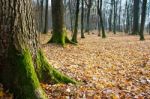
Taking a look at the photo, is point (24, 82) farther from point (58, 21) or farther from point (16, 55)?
point (58, 21)

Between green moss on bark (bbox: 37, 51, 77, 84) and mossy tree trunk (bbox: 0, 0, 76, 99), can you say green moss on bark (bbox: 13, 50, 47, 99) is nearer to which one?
mossy tree trunk (bbox: 0, 0, 76, 99)

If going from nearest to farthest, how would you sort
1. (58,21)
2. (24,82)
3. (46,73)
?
(24,82)
(46,73)
(58,21)

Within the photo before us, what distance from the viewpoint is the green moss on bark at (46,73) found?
6562 millimetres

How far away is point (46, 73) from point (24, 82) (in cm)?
127

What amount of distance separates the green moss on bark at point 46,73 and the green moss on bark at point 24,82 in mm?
827

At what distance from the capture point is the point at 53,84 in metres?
6.82

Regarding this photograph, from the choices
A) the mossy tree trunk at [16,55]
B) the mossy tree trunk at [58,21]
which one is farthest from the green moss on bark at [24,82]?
the mossy tree trunk at [58,21]

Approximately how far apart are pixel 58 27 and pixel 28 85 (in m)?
13.5

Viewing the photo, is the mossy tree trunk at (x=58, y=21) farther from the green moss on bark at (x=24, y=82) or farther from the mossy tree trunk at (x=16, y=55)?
the green moss on bark at (x=24, y=82)

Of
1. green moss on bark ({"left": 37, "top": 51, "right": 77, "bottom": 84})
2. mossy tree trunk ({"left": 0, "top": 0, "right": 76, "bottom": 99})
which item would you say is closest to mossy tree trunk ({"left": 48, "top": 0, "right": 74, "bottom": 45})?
green moss on bark ({"left": 37, "top": 51, "right": 77, "bottom": 84})

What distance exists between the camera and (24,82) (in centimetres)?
555

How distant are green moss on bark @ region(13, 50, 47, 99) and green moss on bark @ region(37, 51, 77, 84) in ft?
2.71

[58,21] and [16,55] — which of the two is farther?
[58,21]

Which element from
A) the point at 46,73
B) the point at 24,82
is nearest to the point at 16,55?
the point at 24,82
